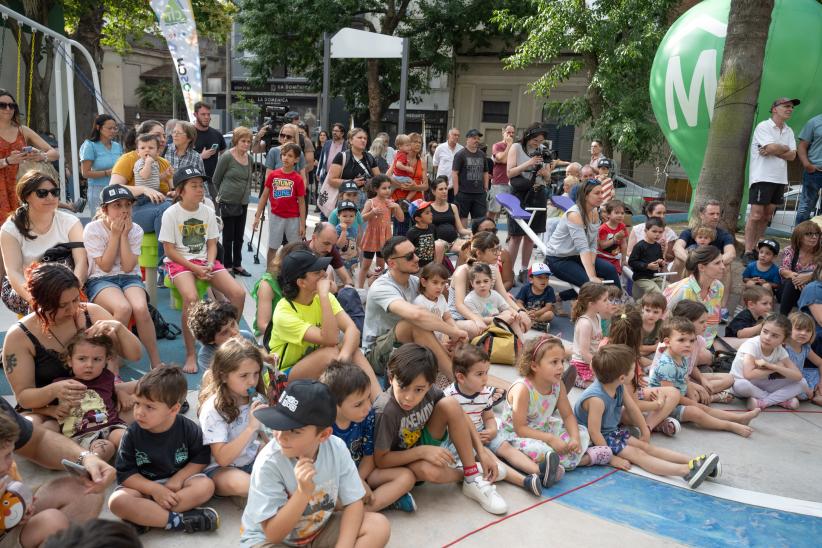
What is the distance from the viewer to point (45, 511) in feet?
8.96

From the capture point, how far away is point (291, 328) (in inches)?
163

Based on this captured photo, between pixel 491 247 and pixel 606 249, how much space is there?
5.69 feet

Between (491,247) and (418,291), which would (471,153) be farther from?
(418,291)

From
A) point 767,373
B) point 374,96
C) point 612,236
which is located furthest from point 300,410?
point 374,96

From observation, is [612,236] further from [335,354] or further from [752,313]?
[335,354]

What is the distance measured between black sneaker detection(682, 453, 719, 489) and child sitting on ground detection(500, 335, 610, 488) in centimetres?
48

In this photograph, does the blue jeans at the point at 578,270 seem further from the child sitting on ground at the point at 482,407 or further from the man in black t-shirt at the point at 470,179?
the child sitting on ground at the point at 482,407

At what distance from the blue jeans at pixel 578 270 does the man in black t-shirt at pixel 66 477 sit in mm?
4821

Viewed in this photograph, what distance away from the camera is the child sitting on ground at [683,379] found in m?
Result: 4.67

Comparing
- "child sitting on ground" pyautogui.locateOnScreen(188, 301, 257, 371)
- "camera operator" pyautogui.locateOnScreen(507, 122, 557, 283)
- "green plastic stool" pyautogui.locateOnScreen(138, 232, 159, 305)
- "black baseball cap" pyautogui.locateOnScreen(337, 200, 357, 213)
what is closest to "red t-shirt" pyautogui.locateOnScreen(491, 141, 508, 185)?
"camera operator" pyautogui.locateOnScreen(507, 122, 557, 283)

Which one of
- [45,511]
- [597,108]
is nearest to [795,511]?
[45,511]

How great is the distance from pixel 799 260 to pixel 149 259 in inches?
241

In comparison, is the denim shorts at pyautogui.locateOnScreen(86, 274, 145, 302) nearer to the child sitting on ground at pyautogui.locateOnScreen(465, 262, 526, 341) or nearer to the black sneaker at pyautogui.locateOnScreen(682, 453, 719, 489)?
the child sitting on ground at pyautogui.locateOnScreen(465, 262, 526, 341)

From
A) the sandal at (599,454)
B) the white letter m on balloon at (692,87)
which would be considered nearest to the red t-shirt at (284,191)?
the sandal at (599,454)
